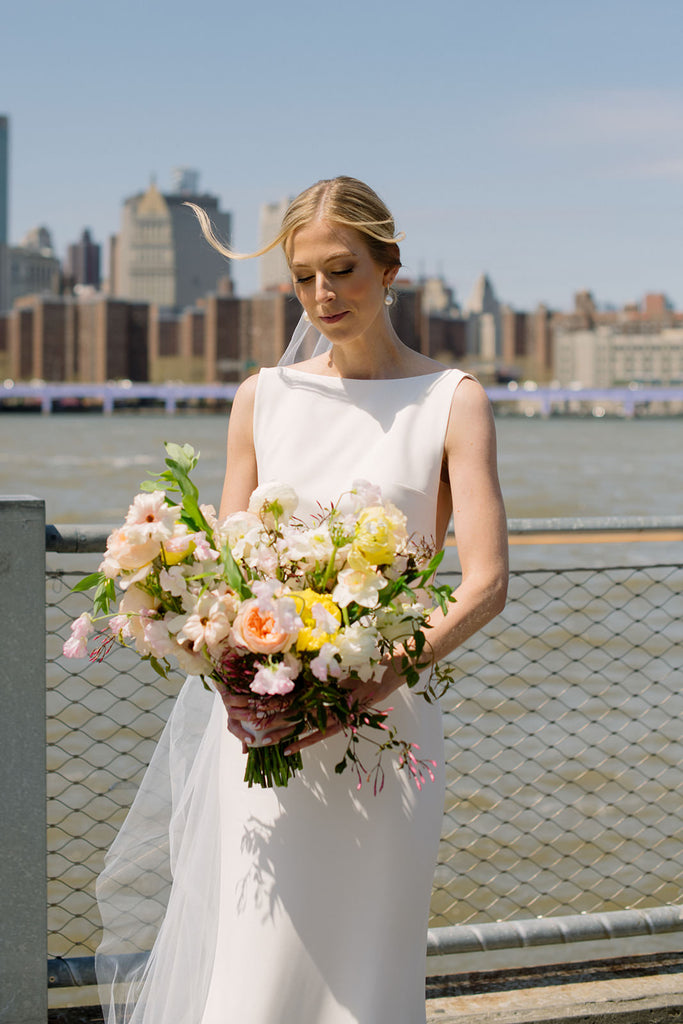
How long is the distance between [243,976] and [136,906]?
566 millimetres

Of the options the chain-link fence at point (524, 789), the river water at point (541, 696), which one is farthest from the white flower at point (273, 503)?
the chain-link fence at point (524, 789)

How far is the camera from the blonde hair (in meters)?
1.92

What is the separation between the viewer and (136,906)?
2.39 metres

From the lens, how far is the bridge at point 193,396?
90.8m

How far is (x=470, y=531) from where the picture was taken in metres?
1.91

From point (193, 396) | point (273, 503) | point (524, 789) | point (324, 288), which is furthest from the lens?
point (193, 396)

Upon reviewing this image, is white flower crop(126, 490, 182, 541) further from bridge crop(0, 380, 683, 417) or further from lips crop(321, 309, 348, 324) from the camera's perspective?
bridge crop(0, 380, 683, 417)

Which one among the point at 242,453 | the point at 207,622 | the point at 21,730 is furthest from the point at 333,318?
the point at 21,730

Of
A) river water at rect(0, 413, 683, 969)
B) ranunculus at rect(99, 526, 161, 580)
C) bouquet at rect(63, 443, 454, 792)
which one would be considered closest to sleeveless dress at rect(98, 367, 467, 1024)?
bouquet at rect(63, 443, 454, 792)

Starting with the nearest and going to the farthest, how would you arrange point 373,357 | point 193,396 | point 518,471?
point 373,357
point 518,471
point 193,396

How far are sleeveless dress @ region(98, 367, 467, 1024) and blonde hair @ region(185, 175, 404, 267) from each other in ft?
0.75

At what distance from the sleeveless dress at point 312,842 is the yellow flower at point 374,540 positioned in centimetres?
23

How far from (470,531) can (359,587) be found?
0.31 meters

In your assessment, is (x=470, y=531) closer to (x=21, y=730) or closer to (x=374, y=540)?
(x=374, y=540)
